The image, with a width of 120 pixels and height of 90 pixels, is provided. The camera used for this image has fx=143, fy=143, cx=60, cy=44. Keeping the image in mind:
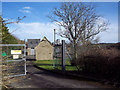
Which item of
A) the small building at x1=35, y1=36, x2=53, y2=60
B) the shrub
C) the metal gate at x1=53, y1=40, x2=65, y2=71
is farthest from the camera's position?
the small building at x1=35, y1=36, x2=53, y2=60

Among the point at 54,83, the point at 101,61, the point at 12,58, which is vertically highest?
Result: the point at 12,58

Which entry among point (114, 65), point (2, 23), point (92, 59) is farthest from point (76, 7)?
point (2, 23)

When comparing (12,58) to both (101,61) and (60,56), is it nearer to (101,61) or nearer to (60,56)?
(60,56)

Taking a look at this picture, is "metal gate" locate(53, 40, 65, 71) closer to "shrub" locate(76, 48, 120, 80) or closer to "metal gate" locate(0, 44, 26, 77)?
"shrub" locate(76, 48, 120, 80)

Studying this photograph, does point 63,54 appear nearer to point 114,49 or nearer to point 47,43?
point 114,49

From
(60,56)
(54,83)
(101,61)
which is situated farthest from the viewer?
(60,56)

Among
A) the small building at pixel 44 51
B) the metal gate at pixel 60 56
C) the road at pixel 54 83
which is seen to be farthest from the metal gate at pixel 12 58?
the small building at pixel 44 51

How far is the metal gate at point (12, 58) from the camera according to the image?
4.97m

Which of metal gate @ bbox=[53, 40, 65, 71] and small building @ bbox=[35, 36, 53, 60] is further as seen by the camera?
small building @ bbox=[35, 36, 53, 60]

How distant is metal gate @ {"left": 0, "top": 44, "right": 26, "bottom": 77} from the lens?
16.3 feet

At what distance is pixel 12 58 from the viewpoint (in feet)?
30.7

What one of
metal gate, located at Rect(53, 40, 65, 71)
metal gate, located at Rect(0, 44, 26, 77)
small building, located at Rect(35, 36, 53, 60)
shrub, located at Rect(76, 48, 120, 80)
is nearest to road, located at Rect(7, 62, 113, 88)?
metal gate, located at Rect(0, 44, 26, 77)

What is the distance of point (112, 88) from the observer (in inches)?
258

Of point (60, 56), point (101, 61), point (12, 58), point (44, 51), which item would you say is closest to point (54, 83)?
point (101, 61)
